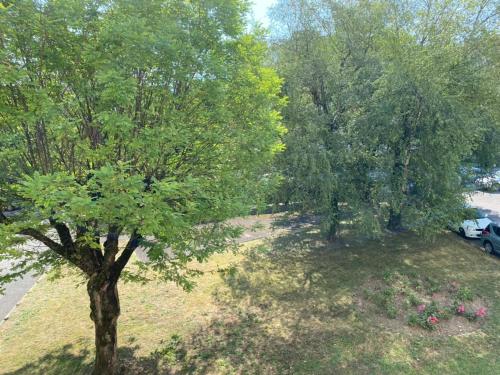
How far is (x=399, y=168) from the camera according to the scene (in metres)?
12.7

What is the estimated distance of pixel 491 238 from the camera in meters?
14.0

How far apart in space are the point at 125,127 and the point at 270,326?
6859 mm

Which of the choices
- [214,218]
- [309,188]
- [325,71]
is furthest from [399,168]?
[214,218]

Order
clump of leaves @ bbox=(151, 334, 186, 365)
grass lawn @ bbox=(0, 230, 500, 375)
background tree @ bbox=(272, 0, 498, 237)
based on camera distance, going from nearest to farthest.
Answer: grass lawn @ bbox=(0, 230, 500, 375) < clump of leaves @ bbox=(151, 334, 186, 365) < background tree @ bbox=(272, 0, 498, 237)

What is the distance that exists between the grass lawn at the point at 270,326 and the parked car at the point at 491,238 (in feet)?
1.84

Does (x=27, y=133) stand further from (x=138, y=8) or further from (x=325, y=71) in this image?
(x=325, y=71)

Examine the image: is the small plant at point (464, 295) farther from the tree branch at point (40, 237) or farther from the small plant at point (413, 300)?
the tree branch at point (40, 237)

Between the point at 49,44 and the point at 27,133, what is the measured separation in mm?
1641

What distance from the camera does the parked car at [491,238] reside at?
1374cm

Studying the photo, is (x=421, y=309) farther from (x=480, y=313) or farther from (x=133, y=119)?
(x=133, y=119)

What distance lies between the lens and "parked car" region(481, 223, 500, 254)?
1374 cm

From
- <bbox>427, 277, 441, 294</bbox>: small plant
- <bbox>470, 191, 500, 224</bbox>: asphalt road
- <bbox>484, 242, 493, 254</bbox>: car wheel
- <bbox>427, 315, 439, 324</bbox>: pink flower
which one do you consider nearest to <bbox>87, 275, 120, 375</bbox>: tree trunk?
<bbox>427, 315, 439, 324</bbox>: pink flower

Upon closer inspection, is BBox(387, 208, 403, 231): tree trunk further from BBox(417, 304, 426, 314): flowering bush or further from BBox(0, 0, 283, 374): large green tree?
BBox(0, 0, 283, 374): large green tree

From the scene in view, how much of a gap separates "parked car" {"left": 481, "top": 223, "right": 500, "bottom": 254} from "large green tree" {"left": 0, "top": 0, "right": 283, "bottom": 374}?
Answer: 11.7 metres
